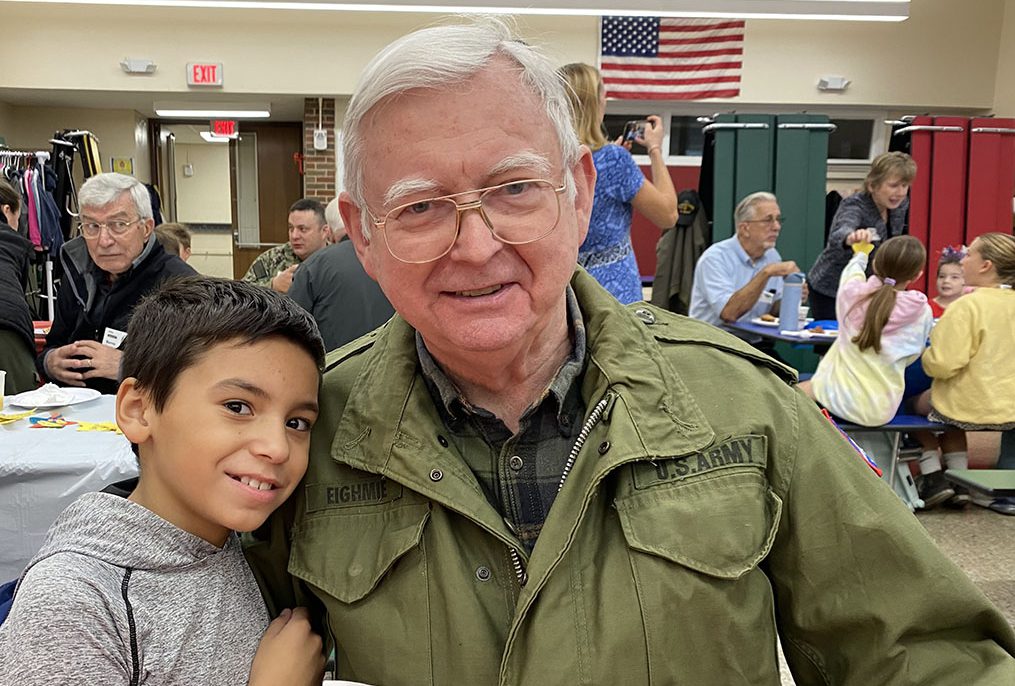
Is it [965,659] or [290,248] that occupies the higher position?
[290,248]

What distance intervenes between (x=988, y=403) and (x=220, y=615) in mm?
4495

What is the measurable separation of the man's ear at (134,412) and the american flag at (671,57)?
8.43 m

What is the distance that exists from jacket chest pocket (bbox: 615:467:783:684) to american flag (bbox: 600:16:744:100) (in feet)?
27.8

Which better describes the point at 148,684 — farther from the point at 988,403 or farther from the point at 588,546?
the point at 988,403

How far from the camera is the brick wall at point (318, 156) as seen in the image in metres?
9.59

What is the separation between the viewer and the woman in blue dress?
321 cm

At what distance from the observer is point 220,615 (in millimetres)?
1130

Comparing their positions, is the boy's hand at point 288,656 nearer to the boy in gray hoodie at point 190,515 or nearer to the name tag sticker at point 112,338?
the boy in gray hoodie at point 190,515

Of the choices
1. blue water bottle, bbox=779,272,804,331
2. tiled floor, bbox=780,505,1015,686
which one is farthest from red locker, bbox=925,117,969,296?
tiled floor, bbox=780,505,1015,686

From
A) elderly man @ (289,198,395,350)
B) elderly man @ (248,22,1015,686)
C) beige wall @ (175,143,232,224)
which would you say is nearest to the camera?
elderly man @ (248,22,1015,686)

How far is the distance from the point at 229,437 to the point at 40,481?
63.4 inches

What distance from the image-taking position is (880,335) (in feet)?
14.5

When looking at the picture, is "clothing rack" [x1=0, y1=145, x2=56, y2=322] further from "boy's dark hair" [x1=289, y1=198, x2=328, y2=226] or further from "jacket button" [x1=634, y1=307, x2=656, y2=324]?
"jacket button" [x1=634, y1=307, x2=656, y2=324]

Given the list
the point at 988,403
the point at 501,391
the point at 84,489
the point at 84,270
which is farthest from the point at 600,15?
the point at 501,391
